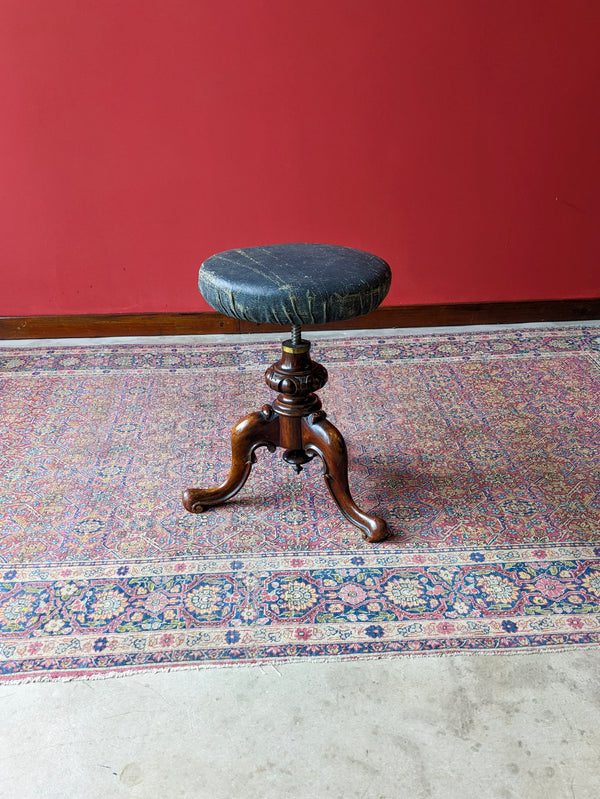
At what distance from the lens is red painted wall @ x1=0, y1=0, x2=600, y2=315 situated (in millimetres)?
2846

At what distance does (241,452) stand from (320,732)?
2.65 ft

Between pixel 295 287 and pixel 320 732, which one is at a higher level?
pixel 295 287

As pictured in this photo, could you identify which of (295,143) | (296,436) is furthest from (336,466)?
(295,143)

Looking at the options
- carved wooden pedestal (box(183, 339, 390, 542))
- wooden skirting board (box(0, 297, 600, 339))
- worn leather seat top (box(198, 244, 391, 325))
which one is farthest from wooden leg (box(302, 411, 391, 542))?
wooden skirting board (box(0, 297, 600, 339))

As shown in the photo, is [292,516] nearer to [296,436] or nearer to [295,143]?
[296,436]

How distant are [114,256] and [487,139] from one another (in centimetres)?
166

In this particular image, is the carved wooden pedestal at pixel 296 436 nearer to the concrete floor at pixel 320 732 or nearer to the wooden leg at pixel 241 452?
the wooden leg at pixel 241 452

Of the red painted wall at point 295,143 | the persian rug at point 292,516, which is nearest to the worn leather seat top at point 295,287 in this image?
the persian rug at point 292,516

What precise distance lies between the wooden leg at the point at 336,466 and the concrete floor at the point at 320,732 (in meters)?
0.42

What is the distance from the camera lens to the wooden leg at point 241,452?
1.98m

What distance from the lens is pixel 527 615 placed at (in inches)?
64.9

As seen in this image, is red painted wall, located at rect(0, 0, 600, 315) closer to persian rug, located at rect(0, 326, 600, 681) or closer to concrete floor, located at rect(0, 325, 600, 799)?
persian rug, located at rect(0, 326, 600, 681)

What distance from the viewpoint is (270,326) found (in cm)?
328

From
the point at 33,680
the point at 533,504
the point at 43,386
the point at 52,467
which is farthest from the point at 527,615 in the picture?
the point at 43,386
